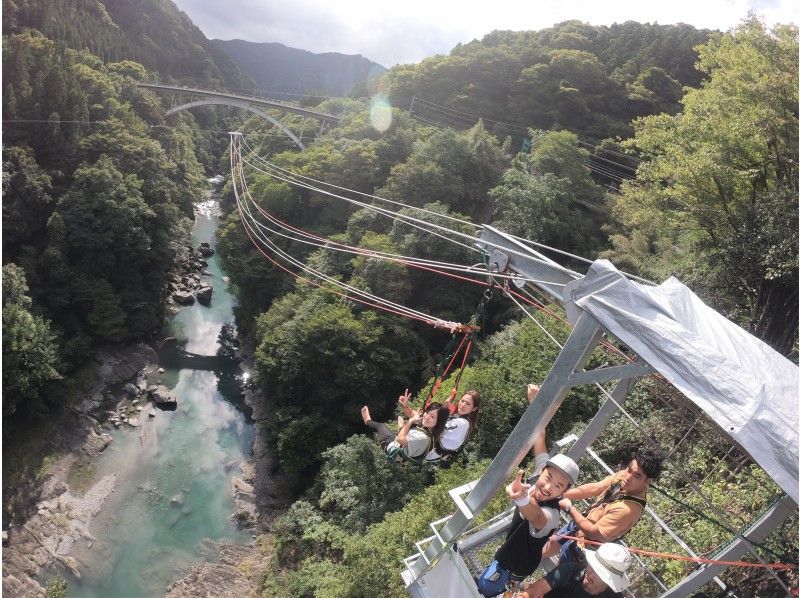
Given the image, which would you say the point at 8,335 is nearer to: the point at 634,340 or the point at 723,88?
the point at 634,340

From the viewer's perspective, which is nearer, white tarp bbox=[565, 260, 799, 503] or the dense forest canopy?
white tarp bbox=[565, 260, 799, 503]

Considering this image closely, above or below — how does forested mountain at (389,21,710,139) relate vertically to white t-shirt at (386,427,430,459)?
above

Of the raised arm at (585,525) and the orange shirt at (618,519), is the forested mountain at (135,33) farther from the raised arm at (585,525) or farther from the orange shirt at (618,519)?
the orange shirt at (618,519)

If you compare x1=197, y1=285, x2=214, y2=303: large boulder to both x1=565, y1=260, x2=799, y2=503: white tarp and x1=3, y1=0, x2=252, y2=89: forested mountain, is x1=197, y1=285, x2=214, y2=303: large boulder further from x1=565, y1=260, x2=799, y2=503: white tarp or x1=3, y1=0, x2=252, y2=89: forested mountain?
x1=565, y1=260, x2=799, y2=503: white tarp

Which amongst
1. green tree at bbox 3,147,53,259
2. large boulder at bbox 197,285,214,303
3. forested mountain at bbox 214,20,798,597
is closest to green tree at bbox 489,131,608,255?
forested mountain at bbox 214,20,798,597

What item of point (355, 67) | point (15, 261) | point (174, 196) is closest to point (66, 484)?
point (15, 261)
